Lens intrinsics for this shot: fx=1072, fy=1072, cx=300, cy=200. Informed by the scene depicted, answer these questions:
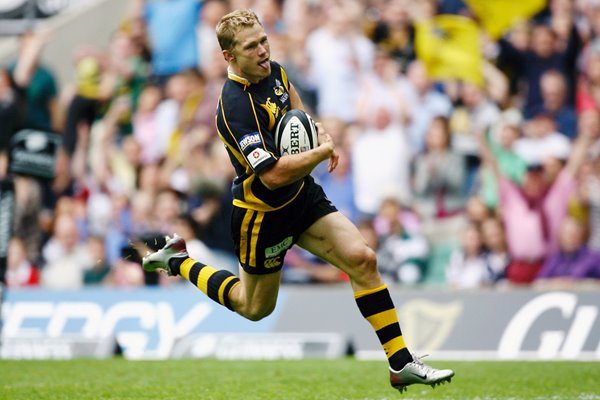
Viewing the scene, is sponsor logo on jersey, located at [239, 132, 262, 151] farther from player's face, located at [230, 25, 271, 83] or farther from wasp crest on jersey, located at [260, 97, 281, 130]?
player's face, located at [230, 25, 271, 83]

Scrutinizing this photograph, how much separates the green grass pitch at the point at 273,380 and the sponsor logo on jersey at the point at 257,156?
68.5 inches

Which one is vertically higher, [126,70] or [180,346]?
[126,70]

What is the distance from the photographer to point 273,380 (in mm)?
8852

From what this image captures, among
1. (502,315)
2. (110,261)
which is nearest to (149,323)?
(110,261)

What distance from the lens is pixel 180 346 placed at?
12008 mm

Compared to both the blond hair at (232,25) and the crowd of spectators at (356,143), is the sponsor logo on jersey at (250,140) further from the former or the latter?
the crowd of spectators at (356,143)

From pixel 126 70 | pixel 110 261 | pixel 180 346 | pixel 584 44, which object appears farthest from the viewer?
pixel 126 70

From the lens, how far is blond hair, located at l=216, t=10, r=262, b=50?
6953 millimetres

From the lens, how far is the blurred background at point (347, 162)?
12039 mm

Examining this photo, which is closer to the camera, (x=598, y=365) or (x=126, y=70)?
(x=598, y=365)

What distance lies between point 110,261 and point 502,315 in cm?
566

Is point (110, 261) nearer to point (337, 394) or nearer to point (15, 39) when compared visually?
point (15, 39)

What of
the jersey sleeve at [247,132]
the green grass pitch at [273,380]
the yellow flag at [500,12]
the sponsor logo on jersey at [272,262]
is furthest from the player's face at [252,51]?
the yellow flag at [500,12]

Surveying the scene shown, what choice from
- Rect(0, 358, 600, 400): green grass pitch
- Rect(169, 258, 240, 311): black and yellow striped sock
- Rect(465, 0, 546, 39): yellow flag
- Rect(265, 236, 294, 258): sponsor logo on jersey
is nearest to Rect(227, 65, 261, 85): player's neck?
Rect(265, 236, 294, 258): sponsor logo on jersey
